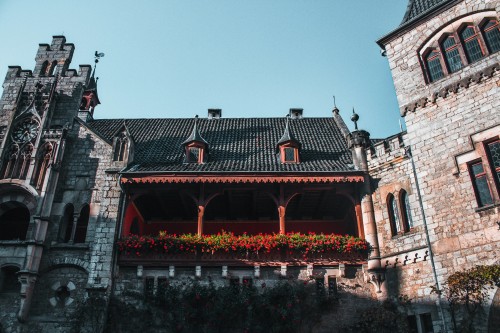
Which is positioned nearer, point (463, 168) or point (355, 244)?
point (463, 168)

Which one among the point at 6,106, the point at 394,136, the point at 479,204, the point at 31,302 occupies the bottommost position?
the point at 31,302

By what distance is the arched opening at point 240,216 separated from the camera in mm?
18562

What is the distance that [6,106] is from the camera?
18703mm

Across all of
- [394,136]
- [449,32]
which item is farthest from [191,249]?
[449,32]

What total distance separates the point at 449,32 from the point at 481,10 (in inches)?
46.8

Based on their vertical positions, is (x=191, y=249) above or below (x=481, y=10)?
below

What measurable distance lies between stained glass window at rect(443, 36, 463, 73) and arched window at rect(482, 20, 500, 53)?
93 centimetres

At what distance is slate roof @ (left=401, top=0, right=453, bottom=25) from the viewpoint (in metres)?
16.0

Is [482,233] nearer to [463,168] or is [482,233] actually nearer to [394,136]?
[463,168]

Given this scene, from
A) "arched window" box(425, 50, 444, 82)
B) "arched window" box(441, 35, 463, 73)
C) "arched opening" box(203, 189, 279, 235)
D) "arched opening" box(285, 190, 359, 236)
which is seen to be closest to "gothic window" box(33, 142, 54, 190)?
"arched opening" box(203, 189, 279, 235)

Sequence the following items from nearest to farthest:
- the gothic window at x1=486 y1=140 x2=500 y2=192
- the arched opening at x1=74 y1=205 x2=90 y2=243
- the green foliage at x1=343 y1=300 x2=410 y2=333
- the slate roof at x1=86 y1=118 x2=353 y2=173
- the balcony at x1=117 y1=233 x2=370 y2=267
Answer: the gothic window at x1=486 y1=140 x2=500 y2=192
the green foliage at x1=343 y1=300 x2=410 y2=333
the balcony at x1=117 y1=233 x2=370 y2=267
the arched opening at x1=74 y1=205 x2=90 y2=243
the slate roof at x1=86 y1=118 x2=353 y2=173

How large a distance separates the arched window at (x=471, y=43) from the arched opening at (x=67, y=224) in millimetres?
15597

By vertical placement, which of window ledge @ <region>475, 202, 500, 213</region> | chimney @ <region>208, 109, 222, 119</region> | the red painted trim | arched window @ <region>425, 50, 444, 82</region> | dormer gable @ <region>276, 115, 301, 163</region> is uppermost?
chimney @ <region>208, 109, 222, 119</region>

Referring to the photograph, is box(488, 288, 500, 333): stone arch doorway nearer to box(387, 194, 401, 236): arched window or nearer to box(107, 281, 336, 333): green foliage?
box(387, 194, 401, 236): arched window
